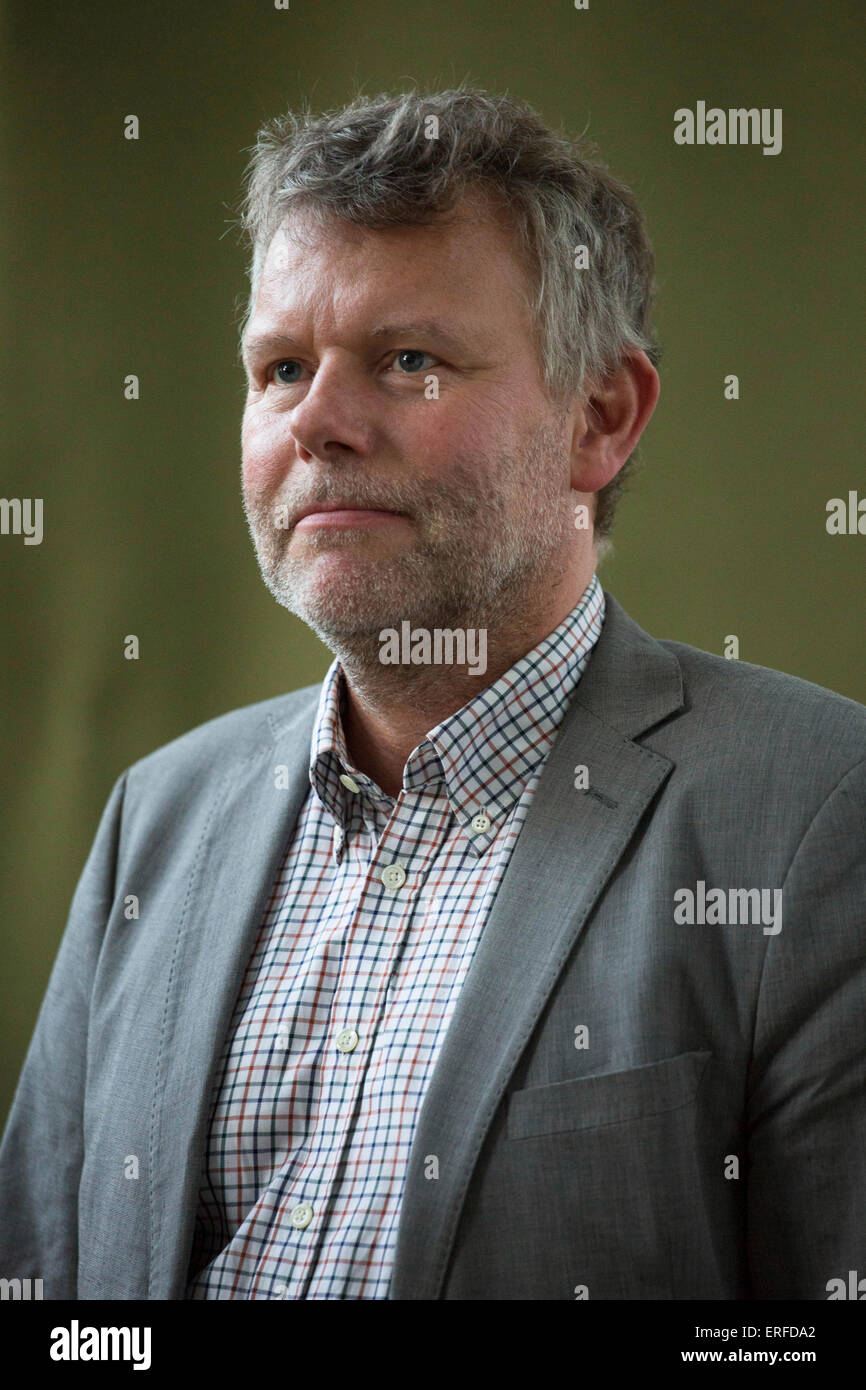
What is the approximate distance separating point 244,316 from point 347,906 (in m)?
1.01

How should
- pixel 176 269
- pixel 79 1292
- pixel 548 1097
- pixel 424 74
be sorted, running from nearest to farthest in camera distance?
1. pixel 548 1097
2. pixel 79 1292
3. pixel 424 74
4. pixel 176 269

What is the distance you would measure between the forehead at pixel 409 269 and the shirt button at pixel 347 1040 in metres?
0.78

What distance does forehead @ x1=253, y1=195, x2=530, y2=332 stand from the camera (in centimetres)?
138

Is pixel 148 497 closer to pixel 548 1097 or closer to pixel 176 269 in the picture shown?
pixel 176 269

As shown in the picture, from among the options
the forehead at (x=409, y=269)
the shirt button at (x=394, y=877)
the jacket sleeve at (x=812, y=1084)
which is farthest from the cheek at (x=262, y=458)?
the jacket sleeve at (x=812, y=1084)

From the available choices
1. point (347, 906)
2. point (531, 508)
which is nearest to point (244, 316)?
point (531, 508)

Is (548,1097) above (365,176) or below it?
below

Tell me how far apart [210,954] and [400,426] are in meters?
0.64

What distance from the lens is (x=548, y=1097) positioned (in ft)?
3.93

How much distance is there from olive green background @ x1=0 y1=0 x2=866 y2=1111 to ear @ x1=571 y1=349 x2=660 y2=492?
0.24 meters

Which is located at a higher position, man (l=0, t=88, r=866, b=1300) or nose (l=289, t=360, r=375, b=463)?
nose (l=289, t=360, r=375, b=463)

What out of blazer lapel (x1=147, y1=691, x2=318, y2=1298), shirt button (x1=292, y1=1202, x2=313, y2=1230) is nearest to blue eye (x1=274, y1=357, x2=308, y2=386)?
blazer lapel (x1=147, y1=691, x2=318, y2=1298)

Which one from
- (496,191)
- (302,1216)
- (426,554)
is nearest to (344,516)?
(426,554)

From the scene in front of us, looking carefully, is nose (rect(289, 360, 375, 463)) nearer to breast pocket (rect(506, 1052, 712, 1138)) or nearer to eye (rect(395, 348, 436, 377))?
eye (rect(395, 348, 436, 377))
